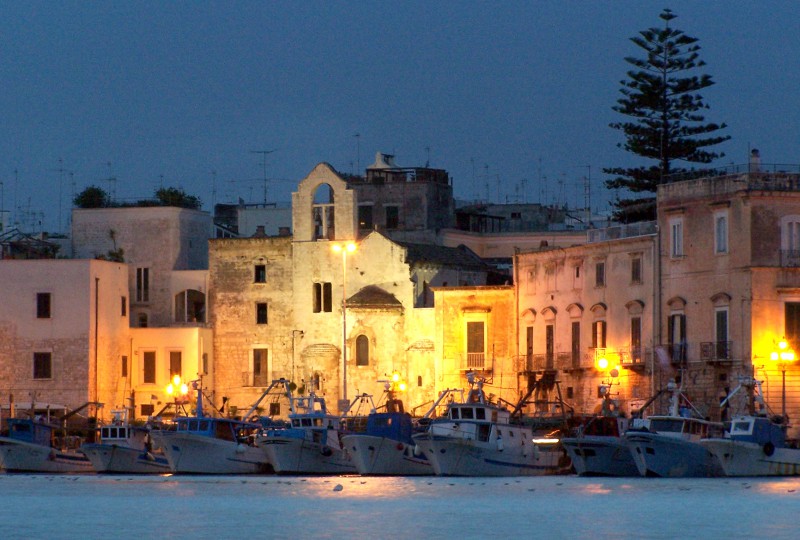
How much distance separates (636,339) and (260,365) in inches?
771

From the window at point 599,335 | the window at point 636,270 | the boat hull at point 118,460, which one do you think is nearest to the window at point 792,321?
the window at point 636,270

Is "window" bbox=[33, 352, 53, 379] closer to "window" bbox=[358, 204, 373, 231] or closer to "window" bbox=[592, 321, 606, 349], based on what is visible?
"window" bbox=[358, 204, 373, 231]

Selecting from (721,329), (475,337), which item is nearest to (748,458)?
(721,329)

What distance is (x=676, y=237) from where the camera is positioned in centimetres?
8550

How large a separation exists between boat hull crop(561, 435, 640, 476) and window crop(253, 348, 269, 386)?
2614 cm

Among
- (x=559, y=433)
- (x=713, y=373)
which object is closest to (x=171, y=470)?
(x=559, y=433)

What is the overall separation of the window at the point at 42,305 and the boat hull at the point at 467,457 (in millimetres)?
26413

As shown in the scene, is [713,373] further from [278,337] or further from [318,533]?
[318,533]

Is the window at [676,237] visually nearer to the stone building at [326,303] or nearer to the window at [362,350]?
the stone building at [326,303]

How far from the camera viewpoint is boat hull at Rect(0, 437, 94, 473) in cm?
8438

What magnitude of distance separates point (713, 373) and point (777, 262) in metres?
4.66

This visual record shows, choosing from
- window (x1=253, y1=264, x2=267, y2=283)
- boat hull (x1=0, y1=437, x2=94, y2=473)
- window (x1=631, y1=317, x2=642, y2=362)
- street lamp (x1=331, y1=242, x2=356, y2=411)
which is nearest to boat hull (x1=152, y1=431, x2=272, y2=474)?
boat hull (x1=0, y1=437, x2=94, y2=473)

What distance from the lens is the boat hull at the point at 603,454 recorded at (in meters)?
75.2

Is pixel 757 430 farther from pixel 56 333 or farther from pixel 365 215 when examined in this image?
pixel 56 333
